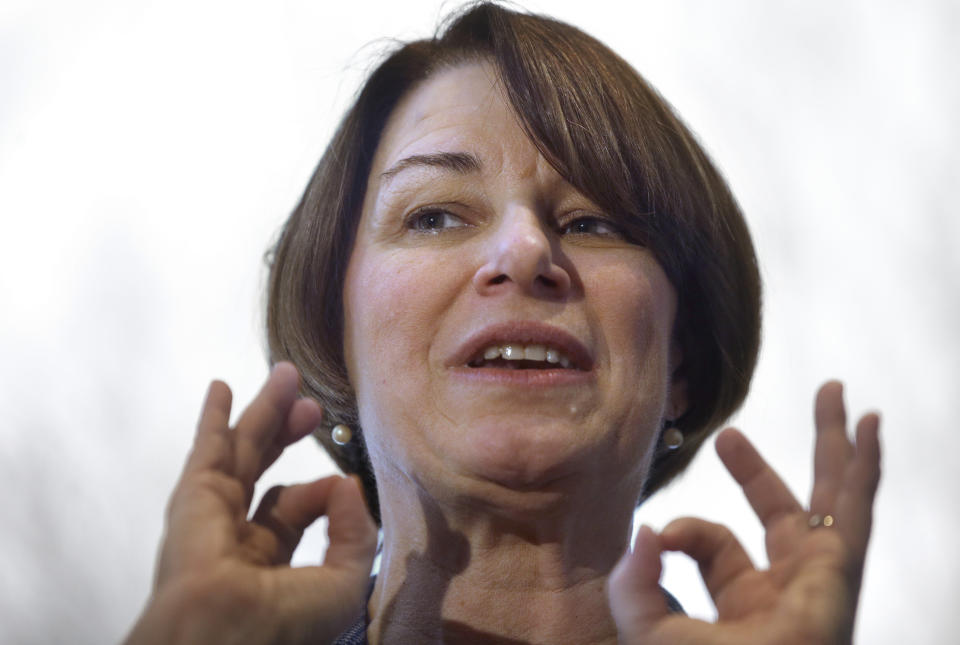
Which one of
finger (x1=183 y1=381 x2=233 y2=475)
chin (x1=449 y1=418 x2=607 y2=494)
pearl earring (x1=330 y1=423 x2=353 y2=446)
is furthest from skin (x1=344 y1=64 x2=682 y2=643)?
finger (x1=183 y1=381 x2=233 y2=475)

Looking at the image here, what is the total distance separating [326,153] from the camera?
63.8 inches

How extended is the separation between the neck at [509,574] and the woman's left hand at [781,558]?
0.24m

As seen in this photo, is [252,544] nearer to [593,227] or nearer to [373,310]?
[373,310]

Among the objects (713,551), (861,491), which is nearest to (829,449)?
(861,491)

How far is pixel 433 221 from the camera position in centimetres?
141

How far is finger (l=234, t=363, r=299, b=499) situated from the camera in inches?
44.1

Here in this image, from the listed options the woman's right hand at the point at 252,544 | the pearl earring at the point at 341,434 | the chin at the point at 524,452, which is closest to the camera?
the woman's right hand at the point at 252,544

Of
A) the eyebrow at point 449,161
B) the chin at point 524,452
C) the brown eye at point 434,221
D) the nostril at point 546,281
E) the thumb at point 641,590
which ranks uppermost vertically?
the eyebrow at point 449,161

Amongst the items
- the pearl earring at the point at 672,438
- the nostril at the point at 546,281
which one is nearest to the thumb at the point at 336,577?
the nostril at the point at 546,281

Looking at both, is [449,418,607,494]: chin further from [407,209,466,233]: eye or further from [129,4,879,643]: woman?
[407,209,466,233]: eye

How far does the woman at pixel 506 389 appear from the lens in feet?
3.46

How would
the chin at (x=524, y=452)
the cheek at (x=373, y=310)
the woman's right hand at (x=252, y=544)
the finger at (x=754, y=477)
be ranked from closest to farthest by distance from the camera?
the woman's right hand at (x=252, y=544)
the finger at (x=754, y=477)
the chin at (x=524, y=452)
the cheek at (x=373, y=310)

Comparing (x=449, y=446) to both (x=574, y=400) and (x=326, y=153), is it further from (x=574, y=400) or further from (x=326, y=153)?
(x=326, y=153)

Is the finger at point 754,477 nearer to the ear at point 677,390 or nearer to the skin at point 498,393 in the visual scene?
the skin at point 498,393
